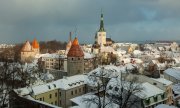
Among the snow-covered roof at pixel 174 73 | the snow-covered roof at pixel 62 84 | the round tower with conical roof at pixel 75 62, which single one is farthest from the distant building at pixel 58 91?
the snow-covered roof at pixel 174 73

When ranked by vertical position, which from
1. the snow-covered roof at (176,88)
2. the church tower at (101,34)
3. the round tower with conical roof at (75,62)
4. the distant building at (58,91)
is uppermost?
the church tower at (101,34)

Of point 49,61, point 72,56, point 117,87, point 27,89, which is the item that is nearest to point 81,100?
point 117,87

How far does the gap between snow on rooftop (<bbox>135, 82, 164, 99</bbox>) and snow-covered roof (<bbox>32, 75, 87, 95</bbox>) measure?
1144 cm

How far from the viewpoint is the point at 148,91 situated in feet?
139

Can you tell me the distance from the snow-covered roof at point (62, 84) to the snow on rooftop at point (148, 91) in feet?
37.5

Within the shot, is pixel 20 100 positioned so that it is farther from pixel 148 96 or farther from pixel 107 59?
pixel 107 59

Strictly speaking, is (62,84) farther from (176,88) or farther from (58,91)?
(176,88)

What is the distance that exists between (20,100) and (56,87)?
10608 millimetres

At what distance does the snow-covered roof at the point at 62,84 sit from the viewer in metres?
42.9

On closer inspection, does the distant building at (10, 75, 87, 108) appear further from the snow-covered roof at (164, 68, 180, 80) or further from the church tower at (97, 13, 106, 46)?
the church tower at (97, 13, 106, 46)

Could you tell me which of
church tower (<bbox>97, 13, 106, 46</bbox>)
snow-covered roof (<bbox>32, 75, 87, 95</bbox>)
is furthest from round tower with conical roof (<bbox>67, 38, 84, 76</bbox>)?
church tower (<bbox>97, 13, 106, 46</bbox>)

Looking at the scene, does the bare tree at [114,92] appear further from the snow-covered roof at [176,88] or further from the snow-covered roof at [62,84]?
the snow-covered roof at [176,88]

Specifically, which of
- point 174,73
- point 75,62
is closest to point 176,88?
point 174,73

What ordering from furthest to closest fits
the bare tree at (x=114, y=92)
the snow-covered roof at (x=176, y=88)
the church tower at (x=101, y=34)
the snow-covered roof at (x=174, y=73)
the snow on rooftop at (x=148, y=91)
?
the church tower at (x=101, y=34) < the snow-covered roof at (x=174, y=73) < the snow-covered roof at (x=176, y=88) < the snow on rooftop at (x=148, y=91) < the bare tree at (x=114, y=92)
